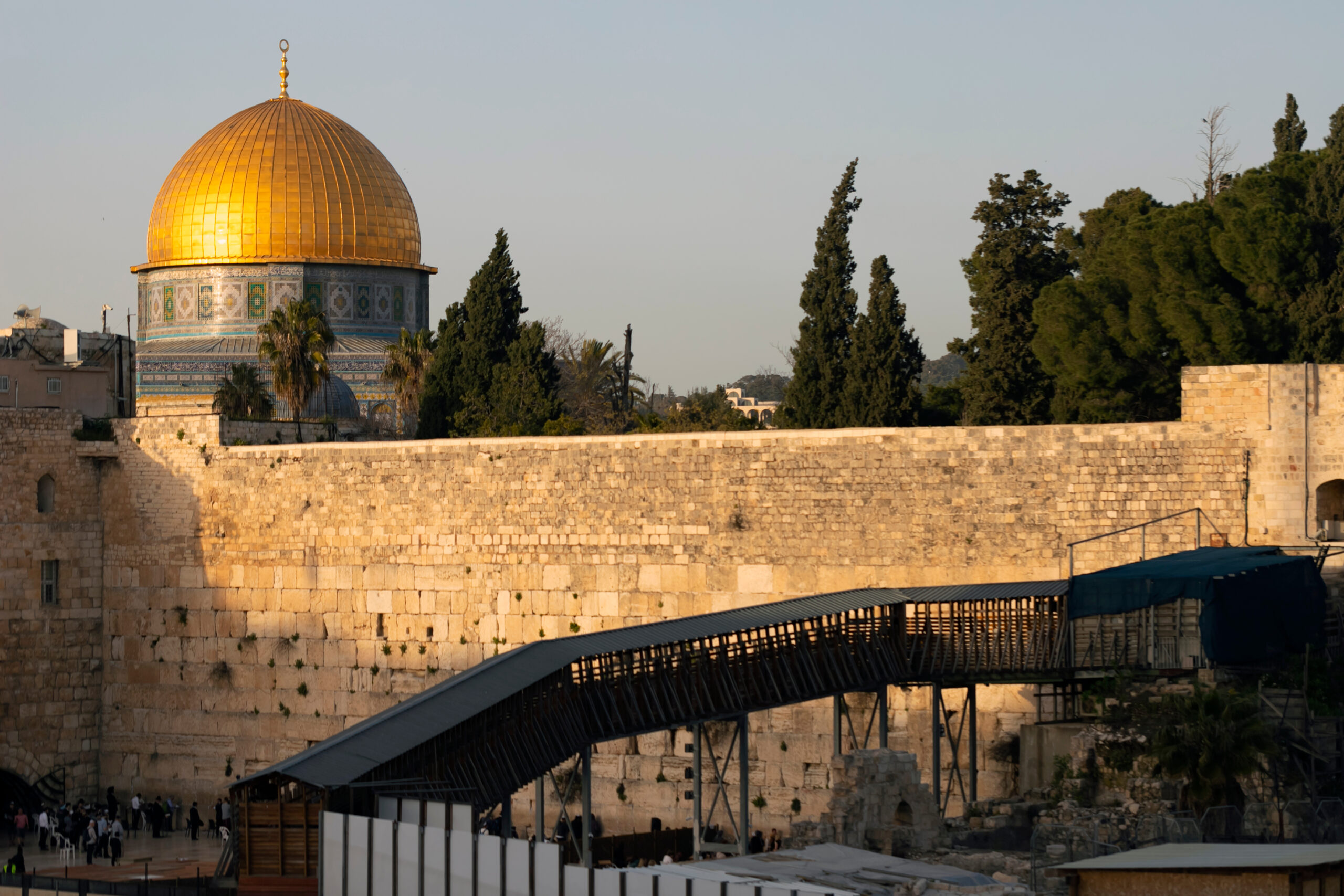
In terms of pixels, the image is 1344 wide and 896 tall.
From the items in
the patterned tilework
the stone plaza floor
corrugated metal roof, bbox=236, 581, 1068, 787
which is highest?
the patterned tilework

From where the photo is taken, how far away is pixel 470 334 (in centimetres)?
2970

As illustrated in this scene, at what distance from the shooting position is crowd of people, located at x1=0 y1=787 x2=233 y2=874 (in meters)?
22.1

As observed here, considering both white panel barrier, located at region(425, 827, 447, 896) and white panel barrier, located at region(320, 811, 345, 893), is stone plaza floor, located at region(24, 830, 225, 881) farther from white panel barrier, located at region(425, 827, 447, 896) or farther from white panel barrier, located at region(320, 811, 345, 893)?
white panel barrier, located at region(425, 827, 447, 896)

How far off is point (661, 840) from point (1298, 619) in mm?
6466

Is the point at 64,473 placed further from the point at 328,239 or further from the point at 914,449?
the point at 328,239

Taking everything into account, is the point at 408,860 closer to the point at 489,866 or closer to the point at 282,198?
the point at 489,866

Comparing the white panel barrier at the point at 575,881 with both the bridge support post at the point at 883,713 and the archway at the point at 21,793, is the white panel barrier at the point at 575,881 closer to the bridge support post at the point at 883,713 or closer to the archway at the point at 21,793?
the bridge support post at the point at 883,713

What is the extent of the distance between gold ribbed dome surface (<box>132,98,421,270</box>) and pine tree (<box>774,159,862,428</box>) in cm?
1625

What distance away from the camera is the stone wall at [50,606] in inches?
955

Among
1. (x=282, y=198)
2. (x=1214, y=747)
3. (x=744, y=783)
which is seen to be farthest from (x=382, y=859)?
(x=282, y=198)

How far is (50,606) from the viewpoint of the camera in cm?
2472

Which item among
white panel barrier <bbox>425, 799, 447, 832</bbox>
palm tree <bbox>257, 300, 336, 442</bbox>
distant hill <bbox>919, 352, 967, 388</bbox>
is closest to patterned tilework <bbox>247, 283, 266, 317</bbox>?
palm tree <bbox>257, 300, 336, 442</bbox>

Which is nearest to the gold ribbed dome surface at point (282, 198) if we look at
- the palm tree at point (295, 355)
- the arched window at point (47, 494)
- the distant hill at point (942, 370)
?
the palm tree at point (295, 355)

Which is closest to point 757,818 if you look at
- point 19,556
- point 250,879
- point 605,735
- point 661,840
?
point 661,840
